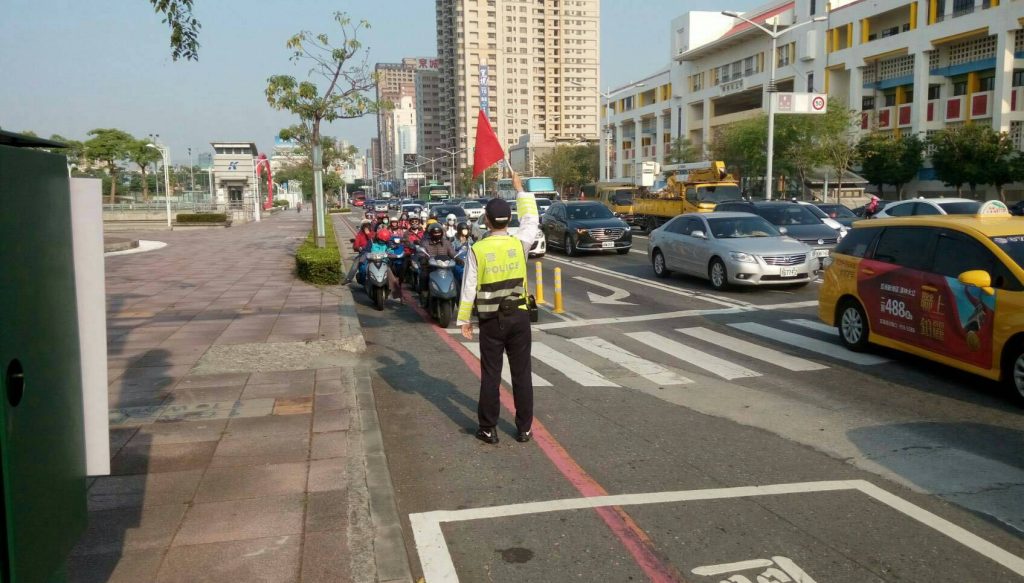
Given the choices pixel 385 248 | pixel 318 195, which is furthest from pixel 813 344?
pixel 318 195

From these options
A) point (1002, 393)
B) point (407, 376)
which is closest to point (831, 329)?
point (1002, 393)

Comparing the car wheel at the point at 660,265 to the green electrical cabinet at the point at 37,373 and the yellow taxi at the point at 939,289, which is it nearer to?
the yellow taxi at the point at 939,289

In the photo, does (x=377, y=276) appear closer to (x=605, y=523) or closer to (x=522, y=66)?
(x=605, y=523)

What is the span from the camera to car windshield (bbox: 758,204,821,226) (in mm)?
20172

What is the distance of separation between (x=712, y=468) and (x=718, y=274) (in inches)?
407

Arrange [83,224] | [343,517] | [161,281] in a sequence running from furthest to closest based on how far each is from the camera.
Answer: [161,281], [343,517], [83,224]

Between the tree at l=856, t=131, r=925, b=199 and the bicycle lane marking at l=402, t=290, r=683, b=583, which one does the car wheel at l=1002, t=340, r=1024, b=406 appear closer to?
the bicycle lane marking at l=402, t=290, r=683, b=583

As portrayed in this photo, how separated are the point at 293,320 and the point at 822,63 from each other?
47.9 meters

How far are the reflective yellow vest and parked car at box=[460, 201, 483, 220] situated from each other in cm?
3325

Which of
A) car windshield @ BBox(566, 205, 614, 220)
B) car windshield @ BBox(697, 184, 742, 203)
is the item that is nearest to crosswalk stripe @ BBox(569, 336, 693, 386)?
car windshield @ BBox(566, 205, 614, 220)

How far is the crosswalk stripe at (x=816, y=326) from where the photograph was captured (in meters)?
11.2

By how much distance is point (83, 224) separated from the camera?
118 inches

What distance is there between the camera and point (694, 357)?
9.87 metres

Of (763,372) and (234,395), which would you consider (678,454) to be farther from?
(234,395)
